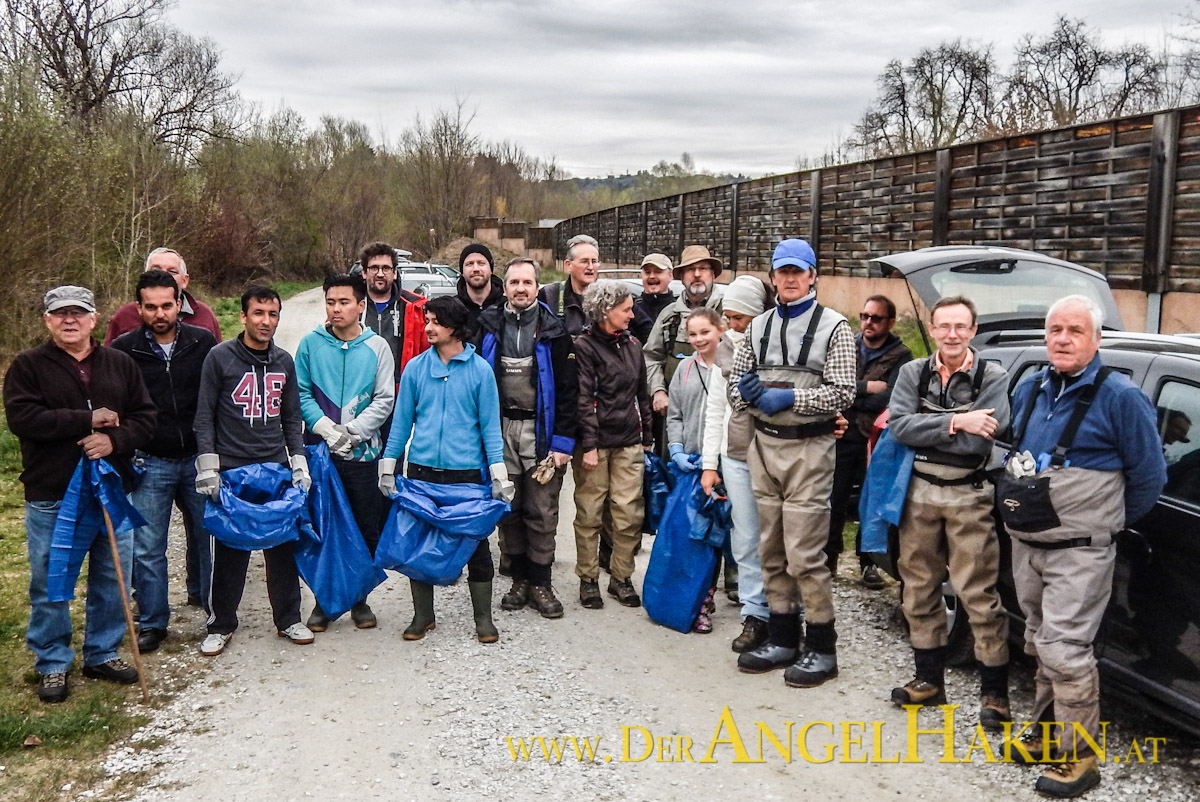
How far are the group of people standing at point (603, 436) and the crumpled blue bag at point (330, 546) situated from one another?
117 millimetres

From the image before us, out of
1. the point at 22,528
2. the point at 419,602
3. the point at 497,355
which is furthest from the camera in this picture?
the point at 22,528

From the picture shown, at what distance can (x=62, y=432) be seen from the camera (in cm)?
457

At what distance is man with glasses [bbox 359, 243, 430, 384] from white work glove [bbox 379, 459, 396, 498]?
1.17 metres

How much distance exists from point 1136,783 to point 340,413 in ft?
14.3

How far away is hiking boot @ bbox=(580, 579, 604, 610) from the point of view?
6.02 metres

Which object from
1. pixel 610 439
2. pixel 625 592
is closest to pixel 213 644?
pixel 625 592

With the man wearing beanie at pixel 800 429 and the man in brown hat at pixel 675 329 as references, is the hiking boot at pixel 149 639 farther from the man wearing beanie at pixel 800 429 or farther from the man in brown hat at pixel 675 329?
the man in brown hat at pixel 675 329

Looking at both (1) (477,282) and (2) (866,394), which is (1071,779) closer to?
(2) (866,394)

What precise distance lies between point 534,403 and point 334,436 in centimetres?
120

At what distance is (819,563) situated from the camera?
16.1 feet

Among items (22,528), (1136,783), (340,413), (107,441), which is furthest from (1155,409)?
(22,528)

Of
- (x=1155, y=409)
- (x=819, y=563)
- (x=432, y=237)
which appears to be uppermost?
(x=432, y=237)

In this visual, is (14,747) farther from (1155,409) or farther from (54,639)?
(1155,409)

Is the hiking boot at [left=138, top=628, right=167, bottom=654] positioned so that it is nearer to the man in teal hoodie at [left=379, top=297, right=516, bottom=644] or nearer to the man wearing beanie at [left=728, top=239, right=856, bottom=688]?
the man in teal hoodie at [left=379, top=297, right=516, bottom=644]
